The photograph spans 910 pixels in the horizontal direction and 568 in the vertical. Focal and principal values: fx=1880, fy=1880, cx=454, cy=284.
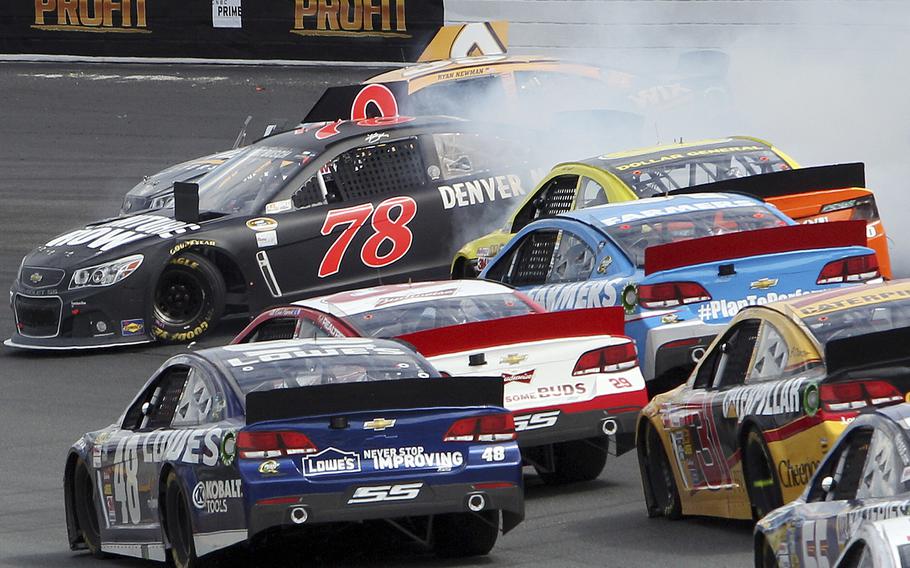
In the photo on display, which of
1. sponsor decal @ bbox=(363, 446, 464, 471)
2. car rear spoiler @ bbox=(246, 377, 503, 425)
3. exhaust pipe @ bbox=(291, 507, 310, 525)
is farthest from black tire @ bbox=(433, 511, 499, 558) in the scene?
exhaust pipe @ bbox=(291, 507, 310, 525)

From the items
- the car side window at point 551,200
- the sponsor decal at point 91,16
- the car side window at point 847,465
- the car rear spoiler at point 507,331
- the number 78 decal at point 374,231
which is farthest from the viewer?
the sponsor decal at point 91,16

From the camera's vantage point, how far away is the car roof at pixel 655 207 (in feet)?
40.1

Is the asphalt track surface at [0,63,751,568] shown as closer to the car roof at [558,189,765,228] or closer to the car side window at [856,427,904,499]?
the car roof at [558,189,765,228]

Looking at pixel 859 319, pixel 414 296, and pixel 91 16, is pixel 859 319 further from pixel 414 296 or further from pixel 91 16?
pixel 91 16

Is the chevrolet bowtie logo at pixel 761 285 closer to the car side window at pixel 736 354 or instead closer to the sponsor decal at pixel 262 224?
the car side window at pixel 736 354

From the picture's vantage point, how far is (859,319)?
8359mm

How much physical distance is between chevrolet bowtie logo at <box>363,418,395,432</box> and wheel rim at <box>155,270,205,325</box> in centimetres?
780

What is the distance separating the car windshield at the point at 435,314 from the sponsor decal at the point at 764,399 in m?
2.27

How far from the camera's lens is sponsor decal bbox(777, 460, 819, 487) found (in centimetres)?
785

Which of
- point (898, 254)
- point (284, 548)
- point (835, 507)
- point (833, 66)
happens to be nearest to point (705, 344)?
point (284, 548)

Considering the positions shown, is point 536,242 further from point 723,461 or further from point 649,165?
point 723,461

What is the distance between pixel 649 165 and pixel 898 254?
13.2 feet

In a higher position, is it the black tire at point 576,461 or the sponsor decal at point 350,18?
the sponsor decal at point 350,18

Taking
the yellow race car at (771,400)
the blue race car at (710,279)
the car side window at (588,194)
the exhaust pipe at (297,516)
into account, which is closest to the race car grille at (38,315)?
the car side window at (588,194)
